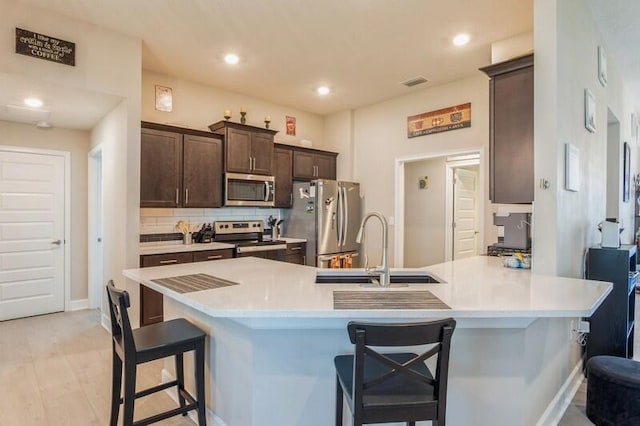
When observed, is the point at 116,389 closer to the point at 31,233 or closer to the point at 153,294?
the point at 153,294

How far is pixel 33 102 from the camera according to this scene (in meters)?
3.56

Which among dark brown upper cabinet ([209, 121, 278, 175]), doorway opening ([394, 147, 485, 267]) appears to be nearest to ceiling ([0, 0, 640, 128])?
dark brown upper cabinet ([209, 121, 278, 175])

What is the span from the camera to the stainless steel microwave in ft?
15.5

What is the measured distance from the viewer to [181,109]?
467cm

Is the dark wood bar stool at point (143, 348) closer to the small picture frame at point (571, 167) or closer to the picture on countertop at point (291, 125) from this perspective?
the small picture frame at point (571, 167)

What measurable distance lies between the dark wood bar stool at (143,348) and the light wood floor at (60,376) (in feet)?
1.27

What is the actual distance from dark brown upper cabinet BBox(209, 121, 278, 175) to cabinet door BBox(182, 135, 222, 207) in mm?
148

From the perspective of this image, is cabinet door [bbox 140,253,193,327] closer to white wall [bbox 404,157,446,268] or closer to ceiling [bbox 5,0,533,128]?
ceiling [bbox 5,0,533,128]

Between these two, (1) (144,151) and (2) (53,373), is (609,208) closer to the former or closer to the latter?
(1) (144,151)

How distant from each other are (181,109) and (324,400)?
13.4 feet

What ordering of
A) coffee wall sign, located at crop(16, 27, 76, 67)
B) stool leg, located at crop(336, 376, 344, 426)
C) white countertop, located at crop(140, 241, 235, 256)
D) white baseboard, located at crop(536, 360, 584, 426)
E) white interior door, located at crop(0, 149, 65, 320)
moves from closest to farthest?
stool leg, located at crop(336, 376, 344, 426) → white baseboard, located at crop(536, 360, 584, 426) → coffee wall sign, located at crop(16, 27, 76, 67) → white countertop, located at crop(140, 241, 235, 256) → white interior door, located at crop(0, 149, 65, 320)

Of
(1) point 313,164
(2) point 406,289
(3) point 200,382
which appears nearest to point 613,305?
(2) point 406,289

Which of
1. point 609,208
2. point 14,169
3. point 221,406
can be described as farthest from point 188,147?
point 609,208

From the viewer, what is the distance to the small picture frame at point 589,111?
9.77ft
